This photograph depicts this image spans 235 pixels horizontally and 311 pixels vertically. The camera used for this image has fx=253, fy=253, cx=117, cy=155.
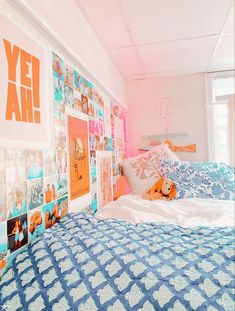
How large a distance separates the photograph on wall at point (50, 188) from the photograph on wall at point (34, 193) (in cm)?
3

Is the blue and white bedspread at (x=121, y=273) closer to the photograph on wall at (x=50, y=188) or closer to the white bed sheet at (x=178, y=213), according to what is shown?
the photograph on wall at (x=50, y=188)

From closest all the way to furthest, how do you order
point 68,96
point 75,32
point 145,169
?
1. point 68,96
2. point 75,32
3. point 145,169

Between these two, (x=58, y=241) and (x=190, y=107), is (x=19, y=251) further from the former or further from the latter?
(x=190, y=107)

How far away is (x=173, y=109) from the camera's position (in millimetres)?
2561

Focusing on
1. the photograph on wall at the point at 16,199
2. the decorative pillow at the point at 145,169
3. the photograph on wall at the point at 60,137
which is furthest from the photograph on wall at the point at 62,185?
the decorative pillow at the point at 145,169

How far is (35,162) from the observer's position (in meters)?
0.93

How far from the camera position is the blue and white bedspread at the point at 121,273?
560 millimetres

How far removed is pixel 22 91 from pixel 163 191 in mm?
1296

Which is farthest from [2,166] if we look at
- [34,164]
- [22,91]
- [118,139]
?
[118,139]

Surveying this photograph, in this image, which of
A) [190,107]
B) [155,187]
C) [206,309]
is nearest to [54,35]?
[206,309]

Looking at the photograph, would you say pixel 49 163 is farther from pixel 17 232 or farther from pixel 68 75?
Answer: pixel 68 75

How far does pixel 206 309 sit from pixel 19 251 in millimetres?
576

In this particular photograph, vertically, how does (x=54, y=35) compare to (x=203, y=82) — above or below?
below

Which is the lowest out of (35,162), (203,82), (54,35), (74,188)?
(74,188)
